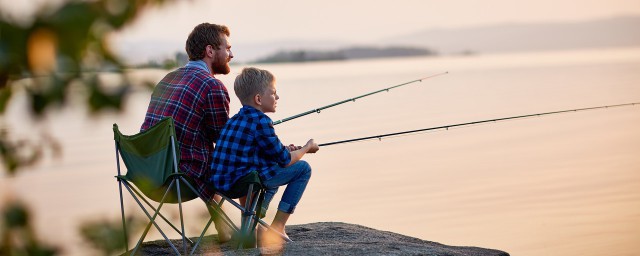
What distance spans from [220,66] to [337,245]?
908 millimetres

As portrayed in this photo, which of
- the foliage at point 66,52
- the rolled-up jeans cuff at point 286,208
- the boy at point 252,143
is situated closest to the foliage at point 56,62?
the foliage at point 66,52

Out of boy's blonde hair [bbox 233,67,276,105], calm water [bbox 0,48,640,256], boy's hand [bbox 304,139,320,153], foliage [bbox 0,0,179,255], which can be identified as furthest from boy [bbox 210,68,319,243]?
foliage [bbox 0,0,179,255]

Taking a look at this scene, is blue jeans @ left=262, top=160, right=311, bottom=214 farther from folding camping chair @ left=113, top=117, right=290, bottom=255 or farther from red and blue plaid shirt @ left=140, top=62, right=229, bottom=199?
red and blue plaid shirt @ left=140, top=62, right=229, bottom=199

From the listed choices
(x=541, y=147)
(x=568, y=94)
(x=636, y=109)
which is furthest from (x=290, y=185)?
(x=568, y=94)

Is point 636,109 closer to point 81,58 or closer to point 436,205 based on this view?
point 436,205

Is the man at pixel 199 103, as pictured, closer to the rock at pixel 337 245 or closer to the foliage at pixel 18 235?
the rock at pixel 337 245

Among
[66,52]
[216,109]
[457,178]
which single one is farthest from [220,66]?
[457,178]

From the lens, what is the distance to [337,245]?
4277 mm

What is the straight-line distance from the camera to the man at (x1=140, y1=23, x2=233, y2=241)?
432 centimetres

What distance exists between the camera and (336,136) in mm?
12547

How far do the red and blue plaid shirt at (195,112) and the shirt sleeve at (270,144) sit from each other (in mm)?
272

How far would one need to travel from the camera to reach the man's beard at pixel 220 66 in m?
4.50

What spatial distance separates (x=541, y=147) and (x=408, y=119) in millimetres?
3860

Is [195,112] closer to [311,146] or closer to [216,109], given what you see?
[216,109]
